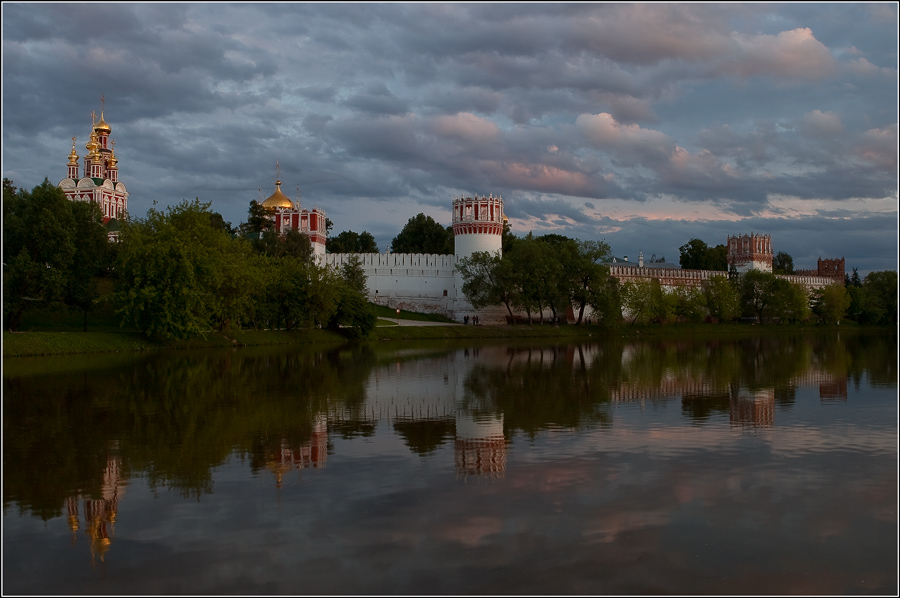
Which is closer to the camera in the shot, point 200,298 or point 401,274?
point 200,298

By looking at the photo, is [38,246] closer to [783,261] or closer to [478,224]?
[478,224]

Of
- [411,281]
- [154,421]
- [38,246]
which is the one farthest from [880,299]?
[154,421]

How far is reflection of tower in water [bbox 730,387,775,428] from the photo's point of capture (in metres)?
14.1

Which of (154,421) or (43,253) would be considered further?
(43,253)

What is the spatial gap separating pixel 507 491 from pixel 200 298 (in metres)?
31.7

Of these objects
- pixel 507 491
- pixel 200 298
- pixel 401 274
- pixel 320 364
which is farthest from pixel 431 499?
pixel 401 274

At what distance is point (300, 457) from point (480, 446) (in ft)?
8.89

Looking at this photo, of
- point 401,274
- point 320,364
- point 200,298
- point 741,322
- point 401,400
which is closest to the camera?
point 401,400

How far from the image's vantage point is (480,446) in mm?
12133

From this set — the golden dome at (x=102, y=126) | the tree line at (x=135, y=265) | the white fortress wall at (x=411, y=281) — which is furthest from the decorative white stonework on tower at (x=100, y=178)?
the tree line at (x=135, y=265)

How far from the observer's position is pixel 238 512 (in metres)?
8.52

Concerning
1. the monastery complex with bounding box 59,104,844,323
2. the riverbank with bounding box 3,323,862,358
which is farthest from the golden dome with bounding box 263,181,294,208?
the riverbank with bounding box 3,323,862,358

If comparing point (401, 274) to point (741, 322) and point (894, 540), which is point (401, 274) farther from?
point (894, 540)

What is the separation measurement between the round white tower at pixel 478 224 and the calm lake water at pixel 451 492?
52093mm
